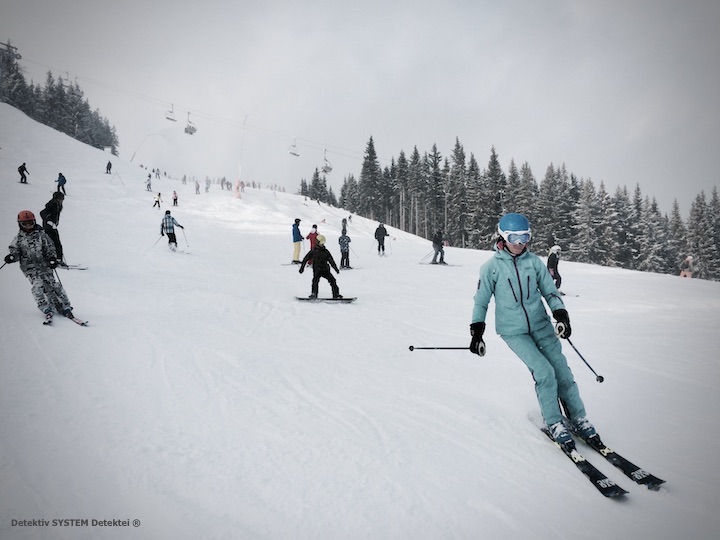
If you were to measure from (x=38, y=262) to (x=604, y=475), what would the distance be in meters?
8.72

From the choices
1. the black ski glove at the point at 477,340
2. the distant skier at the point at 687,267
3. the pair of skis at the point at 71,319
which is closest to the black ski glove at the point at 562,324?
the black ski glove at the point at 477,340

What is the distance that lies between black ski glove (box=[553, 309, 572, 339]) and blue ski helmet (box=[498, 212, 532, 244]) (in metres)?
0.78

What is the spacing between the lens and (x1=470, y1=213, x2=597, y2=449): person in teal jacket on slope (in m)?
3.40

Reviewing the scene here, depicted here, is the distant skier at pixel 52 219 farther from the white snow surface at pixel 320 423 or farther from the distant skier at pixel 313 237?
the distant skier at pixel 313 237

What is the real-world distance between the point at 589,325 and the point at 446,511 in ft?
26.7

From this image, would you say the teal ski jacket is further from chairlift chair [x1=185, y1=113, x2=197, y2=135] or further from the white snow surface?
chairlift chair [x1=185, y1=113, x2=197, y2=135]

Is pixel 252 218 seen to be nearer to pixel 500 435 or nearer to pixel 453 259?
pixel 453 259

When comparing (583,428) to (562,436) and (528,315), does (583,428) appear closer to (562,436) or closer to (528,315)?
(562,436)

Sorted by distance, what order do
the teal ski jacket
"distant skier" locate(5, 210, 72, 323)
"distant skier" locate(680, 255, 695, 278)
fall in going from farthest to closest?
"distant skier" locate(680, 255, 695, 278) < "distant skier" locate(5, 210, 72, 323) < the teal ski jacket

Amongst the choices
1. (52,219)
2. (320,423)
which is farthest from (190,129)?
(320,423)

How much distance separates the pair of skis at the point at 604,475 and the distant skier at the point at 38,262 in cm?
799

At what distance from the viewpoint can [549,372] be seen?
3307 millimetres

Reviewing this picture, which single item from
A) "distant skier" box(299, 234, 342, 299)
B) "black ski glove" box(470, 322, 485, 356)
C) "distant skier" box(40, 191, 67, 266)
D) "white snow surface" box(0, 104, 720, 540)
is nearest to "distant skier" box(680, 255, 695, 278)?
"white snow surface" box(0, 104, 720, 540)

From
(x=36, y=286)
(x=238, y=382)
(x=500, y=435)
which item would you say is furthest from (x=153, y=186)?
(x=500, y=435)
